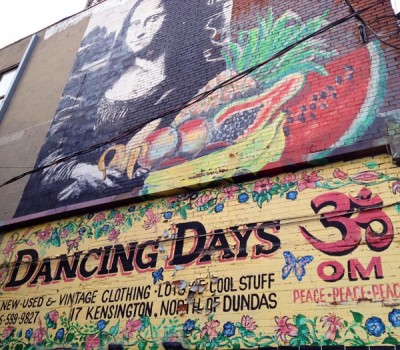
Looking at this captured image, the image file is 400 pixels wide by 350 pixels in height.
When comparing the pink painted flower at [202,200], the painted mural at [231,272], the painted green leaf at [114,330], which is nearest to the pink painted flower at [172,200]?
the painted mural at [231,272]

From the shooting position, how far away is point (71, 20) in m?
9.82

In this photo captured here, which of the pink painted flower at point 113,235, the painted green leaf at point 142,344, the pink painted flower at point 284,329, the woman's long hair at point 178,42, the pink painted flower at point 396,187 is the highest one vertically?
the woman's long hair at point 178,42

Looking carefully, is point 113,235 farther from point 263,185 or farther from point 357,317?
point 357,317

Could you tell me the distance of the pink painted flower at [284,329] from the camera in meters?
3.74

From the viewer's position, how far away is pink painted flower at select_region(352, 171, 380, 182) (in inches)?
164

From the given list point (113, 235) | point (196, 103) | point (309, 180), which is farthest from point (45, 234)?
point (309, 180)

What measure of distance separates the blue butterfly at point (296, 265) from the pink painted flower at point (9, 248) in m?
4.91

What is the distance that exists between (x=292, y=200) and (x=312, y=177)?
0.38 meters

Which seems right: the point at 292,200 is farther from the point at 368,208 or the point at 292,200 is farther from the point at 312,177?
the point at 368,208

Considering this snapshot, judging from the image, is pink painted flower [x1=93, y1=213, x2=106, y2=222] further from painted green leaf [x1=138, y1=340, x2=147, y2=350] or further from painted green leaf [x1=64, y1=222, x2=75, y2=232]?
painted green leaf [x1=138, y1=340, x2=147, y2=350]

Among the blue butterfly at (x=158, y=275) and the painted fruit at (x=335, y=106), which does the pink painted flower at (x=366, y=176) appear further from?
the blue butterfly at (x=158, y=275)

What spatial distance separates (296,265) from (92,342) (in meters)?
2.81

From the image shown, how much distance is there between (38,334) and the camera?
5238mm

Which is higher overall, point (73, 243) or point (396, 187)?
point (396, 187)
